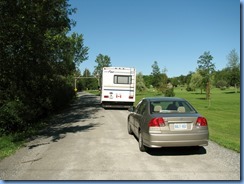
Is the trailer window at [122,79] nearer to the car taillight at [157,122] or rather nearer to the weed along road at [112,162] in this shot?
the weed along road at [112,162]

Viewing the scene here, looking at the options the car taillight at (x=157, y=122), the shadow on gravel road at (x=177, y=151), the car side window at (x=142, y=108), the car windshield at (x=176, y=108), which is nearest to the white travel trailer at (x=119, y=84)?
the car side window at (x=142, y=108)

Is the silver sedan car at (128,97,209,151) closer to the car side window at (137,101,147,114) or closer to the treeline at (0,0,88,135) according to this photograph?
the car side window at (137,101,147,114)

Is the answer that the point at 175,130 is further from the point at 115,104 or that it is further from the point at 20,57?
the point at 115,104

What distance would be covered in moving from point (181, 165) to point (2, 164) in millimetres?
4188

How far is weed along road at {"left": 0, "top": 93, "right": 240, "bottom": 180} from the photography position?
604 centimetres

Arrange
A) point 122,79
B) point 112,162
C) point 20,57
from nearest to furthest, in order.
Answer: point 112,162 < point 20,57 < point 122,79

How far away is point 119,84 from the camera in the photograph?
75.1ft

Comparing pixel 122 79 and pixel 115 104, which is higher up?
pixel 122 79

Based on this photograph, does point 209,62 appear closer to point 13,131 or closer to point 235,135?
point 235,135

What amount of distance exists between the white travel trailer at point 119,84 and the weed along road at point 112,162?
12.9m

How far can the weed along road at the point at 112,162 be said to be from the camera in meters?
6.04

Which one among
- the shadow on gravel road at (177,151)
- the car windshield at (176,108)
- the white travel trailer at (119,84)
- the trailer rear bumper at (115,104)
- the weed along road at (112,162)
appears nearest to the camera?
the weed along road at (112,162)

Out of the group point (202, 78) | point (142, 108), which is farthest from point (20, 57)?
point (202, 78)

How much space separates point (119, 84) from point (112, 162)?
15.9 metres
